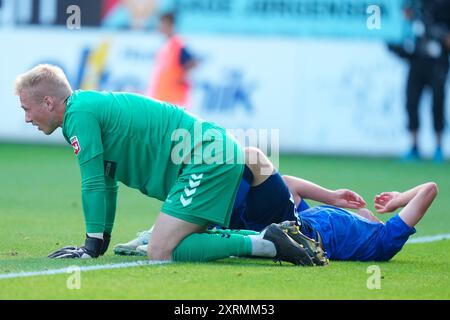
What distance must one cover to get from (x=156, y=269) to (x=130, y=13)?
14.1 metres

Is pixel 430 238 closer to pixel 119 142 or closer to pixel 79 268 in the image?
pixel 119 142

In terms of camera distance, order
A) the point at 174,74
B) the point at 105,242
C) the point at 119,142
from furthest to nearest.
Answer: the point at 174,74 → the point at 105,242 → the point at 119,142

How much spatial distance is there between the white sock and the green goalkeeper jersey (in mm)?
665

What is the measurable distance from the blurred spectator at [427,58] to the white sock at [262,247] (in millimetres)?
11740

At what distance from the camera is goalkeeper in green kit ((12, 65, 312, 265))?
6840 millimetres

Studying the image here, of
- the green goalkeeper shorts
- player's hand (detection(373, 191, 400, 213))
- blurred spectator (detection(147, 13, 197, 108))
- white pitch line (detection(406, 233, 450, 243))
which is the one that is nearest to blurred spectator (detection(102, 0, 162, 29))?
blurred spectator (detection(147, 13, 197, 108))

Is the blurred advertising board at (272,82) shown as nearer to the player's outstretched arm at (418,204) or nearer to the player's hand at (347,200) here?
the player's hand at (347,200)

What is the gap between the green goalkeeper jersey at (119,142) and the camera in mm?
6805

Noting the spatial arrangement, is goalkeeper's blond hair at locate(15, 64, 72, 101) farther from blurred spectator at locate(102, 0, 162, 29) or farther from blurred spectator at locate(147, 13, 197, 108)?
blurred spectator at locate(102, 0, 162, 29)

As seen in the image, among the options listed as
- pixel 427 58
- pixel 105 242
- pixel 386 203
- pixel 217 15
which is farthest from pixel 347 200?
pixel 217 15

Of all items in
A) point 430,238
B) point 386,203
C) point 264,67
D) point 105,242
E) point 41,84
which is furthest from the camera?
point 264,67

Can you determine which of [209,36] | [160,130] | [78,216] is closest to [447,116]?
[209,36]

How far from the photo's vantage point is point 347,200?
319 inches

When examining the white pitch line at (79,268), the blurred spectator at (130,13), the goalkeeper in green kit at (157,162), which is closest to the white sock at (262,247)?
the goalkeeper in green kit at (157,162)
